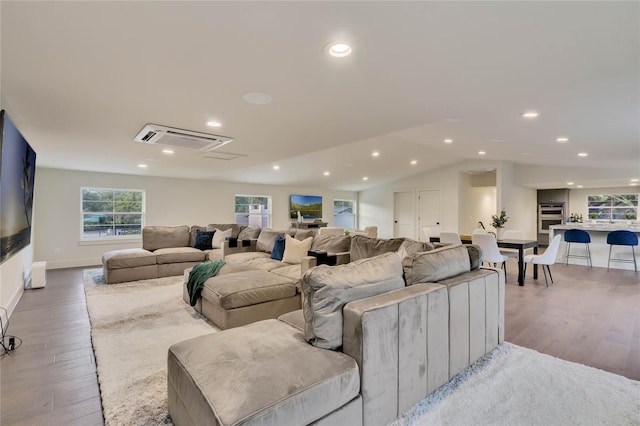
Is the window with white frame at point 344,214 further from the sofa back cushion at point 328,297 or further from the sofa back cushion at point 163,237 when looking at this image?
the sofa back cushion at point 328,297

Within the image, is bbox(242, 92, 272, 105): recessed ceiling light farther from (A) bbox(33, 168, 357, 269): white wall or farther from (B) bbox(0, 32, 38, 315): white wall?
(A) bbox(33, 168, 357, 269): white wall

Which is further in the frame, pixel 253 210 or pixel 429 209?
pixel 429 209

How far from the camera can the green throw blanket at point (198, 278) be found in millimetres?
3543

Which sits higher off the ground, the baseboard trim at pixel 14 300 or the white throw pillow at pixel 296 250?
the white throw pillow at pixel 296 250

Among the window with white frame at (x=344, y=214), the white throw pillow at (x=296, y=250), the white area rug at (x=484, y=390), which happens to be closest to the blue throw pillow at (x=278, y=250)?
the white throw pillow at (x=296, y=250)

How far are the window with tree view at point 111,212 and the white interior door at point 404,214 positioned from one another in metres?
7.89

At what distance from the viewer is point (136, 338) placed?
291 cm

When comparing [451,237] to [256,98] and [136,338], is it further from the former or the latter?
[136,338]

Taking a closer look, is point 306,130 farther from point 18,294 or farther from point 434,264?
point 18,294

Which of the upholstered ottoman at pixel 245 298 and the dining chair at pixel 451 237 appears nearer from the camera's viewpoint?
the upholstered ottoman at pixel 245 298

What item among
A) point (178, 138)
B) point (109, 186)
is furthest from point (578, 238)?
point (109, 186)

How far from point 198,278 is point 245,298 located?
87 centimetres

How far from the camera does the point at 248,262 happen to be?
15.4 ft

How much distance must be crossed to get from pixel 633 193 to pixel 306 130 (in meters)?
10.2
